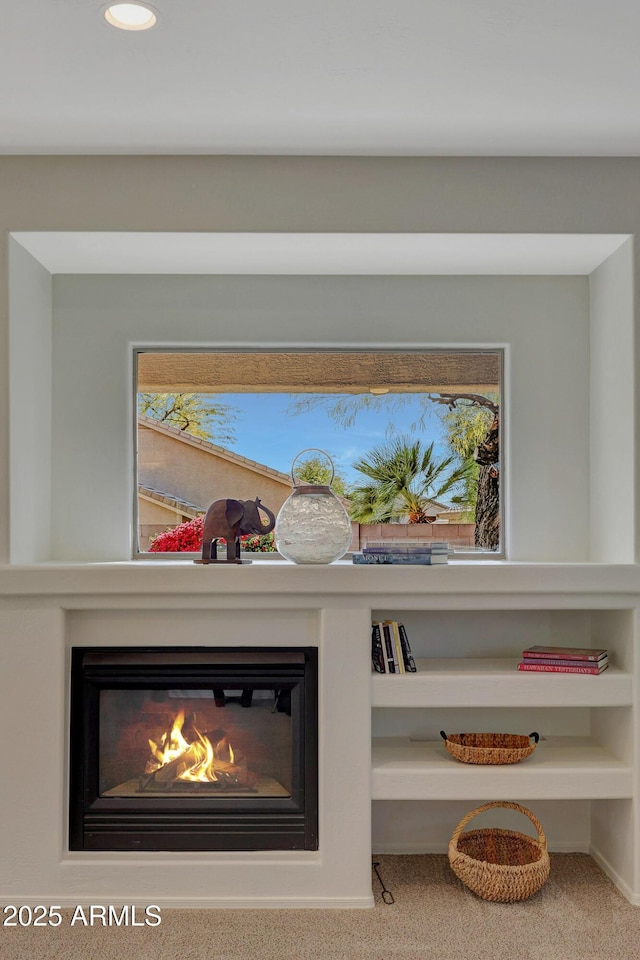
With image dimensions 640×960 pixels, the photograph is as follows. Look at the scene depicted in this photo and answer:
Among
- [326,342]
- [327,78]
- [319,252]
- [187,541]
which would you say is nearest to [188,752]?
[187,541]

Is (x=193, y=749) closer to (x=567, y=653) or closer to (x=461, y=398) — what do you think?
(x=567, y=653)

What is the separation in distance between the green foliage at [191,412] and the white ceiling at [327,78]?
38.7 inches

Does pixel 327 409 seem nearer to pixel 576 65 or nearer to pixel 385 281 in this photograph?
pixel 385 281

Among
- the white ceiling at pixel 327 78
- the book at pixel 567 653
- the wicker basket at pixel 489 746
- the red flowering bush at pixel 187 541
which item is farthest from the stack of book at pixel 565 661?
the white ceiling at pixel 327 78

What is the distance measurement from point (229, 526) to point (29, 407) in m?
0.84

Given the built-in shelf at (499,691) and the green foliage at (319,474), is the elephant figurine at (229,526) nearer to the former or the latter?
the green foliage at (319,474)

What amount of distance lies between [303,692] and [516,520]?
1.12 m

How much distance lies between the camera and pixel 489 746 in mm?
3025

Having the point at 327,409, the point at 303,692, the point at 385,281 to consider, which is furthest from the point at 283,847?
the point at 385,281

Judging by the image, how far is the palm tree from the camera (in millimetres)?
3355

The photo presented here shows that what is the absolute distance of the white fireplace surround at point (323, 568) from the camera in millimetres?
2711

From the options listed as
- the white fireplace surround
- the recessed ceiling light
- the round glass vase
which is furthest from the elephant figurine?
the recessed ceiling light

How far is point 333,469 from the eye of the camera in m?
3.36

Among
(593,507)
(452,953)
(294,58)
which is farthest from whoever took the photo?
(593,507)
